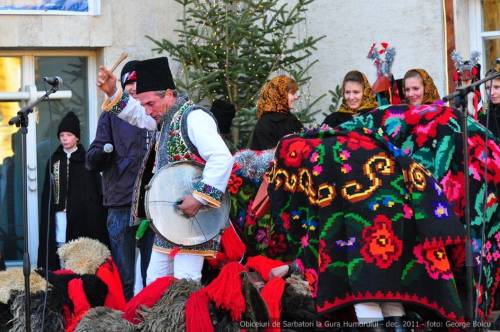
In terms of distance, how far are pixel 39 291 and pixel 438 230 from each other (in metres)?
2.88

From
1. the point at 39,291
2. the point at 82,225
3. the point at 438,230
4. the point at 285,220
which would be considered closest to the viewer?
the point at 438,230

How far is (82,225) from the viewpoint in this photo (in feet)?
32.6

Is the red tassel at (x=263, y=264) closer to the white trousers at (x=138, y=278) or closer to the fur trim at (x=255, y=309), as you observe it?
the fur trim at (x=255, y=309)

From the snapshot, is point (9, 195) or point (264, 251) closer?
point (264, 251)

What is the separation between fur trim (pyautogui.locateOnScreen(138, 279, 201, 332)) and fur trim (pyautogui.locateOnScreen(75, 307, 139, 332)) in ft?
0.39

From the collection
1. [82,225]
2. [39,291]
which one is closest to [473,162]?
[39,291]

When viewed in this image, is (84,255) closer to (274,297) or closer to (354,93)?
(274,297)

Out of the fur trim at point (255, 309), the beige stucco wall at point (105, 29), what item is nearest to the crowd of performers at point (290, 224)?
the fur trim at point (255, 309)

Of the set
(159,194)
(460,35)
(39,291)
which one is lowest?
(39,291)

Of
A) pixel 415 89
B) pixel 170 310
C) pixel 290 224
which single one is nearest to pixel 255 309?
pixel 170 310

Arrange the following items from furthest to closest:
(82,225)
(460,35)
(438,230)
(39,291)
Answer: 1. (460,35)
2. (82,225)
3. (39,291)
4. (438,230)

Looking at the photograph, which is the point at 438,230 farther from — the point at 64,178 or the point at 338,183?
the point at 64,178

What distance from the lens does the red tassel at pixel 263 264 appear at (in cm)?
781

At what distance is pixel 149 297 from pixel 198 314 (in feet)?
1.43
